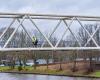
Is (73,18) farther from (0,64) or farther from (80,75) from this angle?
(0,64)

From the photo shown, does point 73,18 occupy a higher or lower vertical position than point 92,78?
higher

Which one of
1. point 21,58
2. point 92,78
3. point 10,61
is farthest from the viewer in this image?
point 10,61

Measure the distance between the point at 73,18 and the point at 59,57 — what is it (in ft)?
154

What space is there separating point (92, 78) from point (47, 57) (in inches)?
992

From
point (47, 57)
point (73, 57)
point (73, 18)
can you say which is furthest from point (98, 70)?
point (73, 18)

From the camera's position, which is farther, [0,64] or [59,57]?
[0,64]

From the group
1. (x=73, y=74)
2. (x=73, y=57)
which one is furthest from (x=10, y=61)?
(x=73, y=74)

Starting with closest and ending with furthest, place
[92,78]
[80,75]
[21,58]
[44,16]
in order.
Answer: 1. [44,16]
2. [92,78]
3. [80,75]
4. [21,58]

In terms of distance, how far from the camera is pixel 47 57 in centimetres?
9769

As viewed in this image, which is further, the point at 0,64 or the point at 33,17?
the point at 0,64

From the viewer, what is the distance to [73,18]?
53.9 m

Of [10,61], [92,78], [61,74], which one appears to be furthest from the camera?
[10,61]

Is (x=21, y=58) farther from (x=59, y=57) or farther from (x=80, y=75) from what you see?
(x=80, y=75)

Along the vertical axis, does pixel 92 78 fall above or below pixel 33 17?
below
